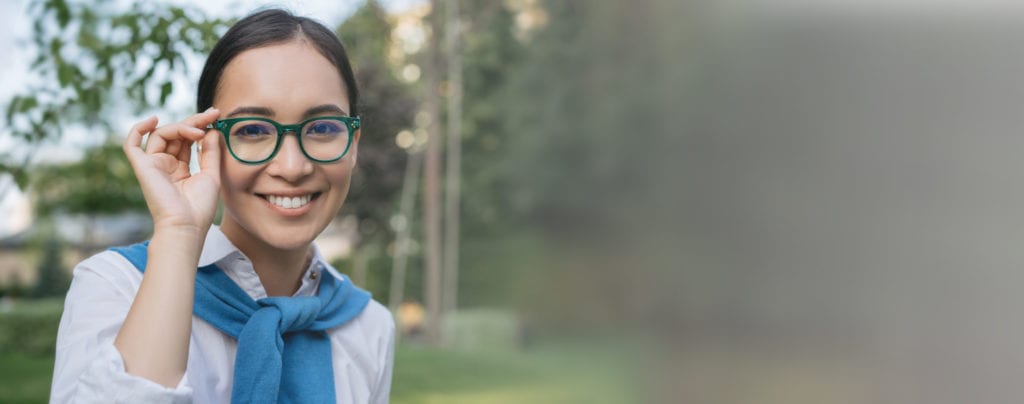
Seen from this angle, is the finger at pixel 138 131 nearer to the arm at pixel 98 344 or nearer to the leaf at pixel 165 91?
the arm at pixel 98 344

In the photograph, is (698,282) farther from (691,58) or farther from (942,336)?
(942,336)

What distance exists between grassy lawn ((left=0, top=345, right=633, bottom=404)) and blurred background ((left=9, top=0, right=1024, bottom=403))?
4 cm

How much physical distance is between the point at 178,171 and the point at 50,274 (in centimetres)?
1900

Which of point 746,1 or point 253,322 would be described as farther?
point 746,1

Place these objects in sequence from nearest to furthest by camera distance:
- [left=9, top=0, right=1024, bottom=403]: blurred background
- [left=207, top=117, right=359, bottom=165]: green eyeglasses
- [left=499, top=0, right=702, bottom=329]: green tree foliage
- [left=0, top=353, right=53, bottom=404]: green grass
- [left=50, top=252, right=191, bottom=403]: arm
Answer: [left=50, top=252, right=191, bottom=403]: arm, [left=207, top=117, right=359, bottom=165]: green eyeglasses, [left=9, top=0, right=1024, bottom=403]: blurred background, [left=0, top=353, right=53, bottom=404]: green grass, [left=499, top=0, right=702, bottom=329]: green tree foliage

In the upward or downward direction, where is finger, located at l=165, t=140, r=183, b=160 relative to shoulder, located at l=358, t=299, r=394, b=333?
upward

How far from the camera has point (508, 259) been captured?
510 inches

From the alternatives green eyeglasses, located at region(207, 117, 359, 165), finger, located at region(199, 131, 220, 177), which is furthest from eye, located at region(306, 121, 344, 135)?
finger, located at region(199, 131, 220, 177)

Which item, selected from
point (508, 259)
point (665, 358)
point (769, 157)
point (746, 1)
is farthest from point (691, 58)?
point (508, 259)

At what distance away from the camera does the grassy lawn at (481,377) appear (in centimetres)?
725

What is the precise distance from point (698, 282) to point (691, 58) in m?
1.55

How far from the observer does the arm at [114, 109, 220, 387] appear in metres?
1.05

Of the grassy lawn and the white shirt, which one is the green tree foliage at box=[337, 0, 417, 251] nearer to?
the grassy lawn

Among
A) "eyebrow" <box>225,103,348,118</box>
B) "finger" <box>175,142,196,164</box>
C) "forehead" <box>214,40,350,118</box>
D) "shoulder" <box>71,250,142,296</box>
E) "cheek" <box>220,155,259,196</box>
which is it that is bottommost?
"shoulder" <box>71,250,142,296</box>
